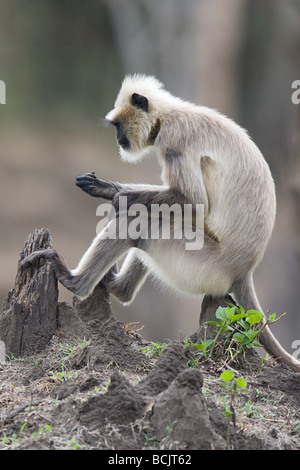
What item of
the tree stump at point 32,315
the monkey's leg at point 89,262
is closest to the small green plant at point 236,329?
the monkey's leg at point 89,262

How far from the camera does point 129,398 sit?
3447 millimetres

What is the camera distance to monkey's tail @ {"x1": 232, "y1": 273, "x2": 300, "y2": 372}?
4.97 metres

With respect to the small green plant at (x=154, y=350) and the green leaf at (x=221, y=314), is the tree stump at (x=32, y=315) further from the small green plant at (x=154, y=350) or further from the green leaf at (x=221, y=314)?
the green leaf at (x=221, y=314)

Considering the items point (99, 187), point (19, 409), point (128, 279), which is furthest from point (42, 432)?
point (99, 187)

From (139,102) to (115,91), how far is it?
12.2 m

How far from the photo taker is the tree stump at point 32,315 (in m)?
4.93

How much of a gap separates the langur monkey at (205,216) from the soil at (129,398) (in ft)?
1.45

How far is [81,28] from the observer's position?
1686cm

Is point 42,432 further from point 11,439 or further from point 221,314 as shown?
point 221,314

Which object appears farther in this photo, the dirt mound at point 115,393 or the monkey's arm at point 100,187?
the monkey's arm at point 100,187

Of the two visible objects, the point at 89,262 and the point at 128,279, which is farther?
the point at 128,279

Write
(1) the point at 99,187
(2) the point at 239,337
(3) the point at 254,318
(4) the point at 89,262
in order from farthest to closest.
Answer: (1) the point at 99,187
(4) the point at 89,262
(2) the point at 239,337
(3) the point at 254,318

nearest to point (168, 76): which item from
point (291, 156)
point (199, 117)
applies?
point (291, 156)
